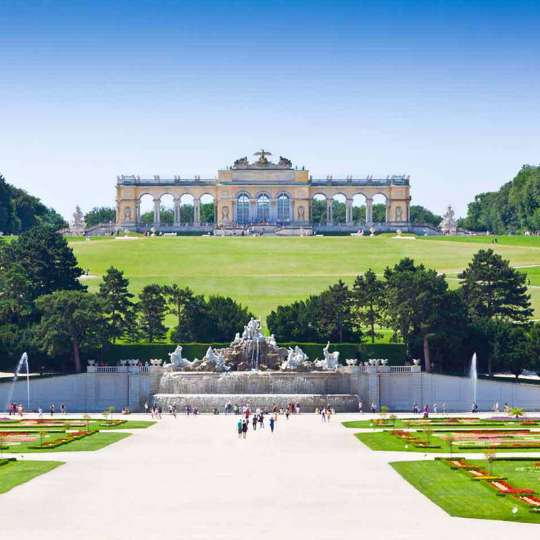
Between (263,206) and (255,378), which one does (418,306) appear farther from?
(263,206)

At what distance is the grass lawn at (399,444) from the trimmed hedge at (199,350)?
23.0m

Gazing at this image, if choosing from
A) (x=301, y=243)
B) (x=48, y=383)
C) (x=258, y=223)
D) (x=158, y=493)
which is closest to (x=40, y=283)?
(x=48, y=383)

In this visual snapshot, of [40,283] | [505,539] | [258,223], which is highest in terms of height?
[258,223]

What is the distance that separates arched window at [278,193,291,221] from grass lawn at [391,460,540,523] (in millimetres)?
117751

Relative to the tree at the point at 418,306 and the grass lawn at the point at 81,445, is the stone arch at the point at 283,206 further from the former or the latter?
the grass lawn at the point at 81,445

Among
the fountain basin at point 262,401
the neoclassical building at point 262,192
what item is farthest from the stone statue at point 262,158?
the fountain basin at point 262,401

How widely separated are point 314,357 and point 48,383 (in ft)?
49.2

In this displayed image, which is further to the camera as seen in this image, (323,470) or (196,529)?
(323,470)

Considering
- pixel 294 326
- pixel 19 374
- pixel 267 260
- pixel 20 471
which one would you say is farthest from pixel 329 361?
pixel 267 260

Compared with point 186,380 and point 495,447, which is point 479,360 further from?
point 495,447

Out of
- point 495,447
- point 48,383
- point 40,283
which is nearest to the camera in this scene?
point 495,447

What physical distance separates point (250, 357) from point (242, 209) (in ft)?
277

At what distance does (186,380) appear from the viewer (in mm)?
72250

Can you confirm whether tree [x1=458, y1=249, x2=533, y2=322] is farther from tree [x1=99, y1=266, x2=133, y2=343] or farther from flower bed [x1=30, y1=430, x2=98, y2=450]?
flower bed [x1=30, y1=430, x2=98, y2=450]
